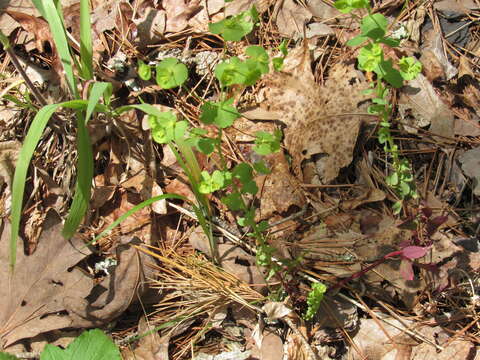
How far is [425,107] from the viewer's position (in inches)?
70.8

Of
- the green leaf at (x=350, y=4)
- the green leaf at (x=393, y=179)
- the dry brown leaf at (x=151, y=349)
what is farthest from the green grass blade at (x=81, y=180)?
the green leaf at (x=393, y=179)

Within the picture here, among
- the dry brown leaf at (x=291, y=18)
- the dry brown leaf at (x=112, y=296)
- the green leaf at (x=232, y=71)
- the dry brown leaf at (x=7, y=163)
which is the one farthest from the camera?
the dry brown leaf at (x=291, y=18)

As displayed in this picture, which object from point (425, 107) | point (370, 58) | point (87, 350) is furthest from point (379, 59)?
point (87, 350)

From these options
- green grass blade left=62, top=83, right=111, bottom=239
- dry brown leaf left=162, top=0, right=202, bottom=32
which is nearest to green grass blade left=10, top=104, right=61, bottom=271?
green grass blade left=62, top=83, right=111, bottom=239

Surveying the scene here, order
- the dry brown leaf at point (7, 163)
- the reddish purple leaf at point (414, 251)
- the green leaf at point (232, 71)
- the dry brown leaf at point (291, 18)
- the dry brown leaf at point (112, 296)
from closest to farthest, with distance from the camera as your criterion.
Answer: the green leaf at point (232, 71)
the reddish purple leaf at point (414, 251)
the dry brown leaf at point (112, 296)
the dry brown leaf at point (7, 163)
the dry brown leaf at point (291, 18)

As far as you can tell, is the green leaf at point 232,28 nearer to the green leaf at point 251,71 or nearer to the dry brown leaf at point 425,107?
the green leaf at point 251,71

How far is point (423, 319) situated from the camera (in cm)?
164

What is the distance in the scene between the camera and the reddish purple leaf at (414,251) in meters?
1.48

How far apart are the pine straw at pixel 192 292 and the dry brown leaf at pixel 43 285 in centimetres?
27

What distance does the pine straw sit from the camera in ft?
5.62

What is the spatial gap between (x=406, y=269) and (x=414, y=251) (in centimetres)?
9

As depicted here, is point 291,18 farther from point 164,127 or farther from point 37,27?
point 37,27

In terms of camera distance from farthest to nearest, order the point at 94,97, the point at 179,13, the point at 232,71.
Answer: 1. the point at 179,13
2. the point at 94,97
3. the point at 232,71

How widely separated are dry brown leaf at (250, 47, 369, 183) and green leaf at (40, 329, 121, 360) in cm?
97
